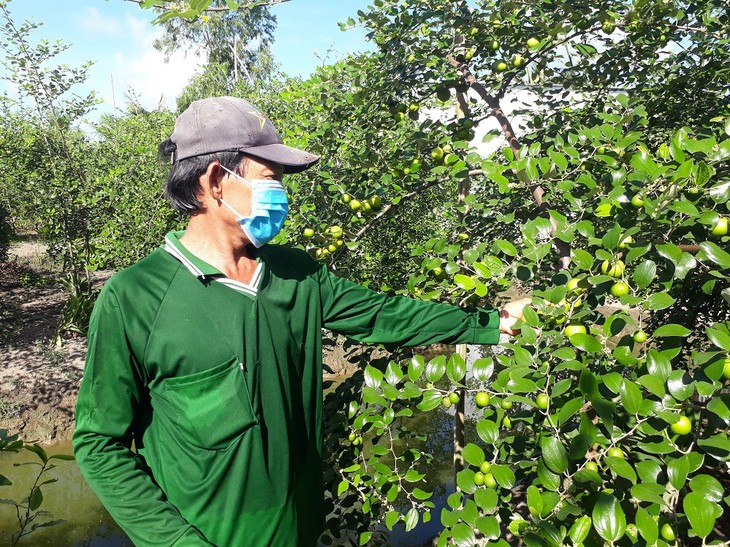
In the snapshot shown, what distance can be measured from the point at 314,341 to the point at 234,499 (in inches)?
16.4

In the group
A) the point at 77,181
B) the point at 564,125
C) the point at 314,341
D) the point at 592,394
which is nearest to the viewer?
the point at 592,394

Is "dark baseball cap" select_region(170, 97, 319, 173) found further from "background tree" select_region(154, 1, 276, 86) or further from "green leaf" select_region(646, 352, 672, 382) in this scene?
"background tree" select_region(154, 1, 276, 86)

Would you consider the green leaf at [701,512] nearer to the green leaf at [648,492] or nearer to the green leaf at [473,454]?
the green leaf at [648,492]

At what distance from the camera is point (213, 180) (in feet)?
4.40

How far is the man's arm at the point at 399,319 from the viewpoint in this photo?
5.10 feet

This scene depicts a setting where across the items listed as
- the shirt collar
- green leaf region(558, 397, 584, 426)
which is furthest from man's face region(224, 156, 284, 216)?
green leaf region(558, 397, 584, 426)

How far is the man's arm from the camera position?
1.55 metres

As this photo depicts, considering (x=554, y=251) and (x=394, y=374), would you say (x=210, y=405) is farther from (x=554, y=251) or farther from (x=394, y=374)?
(x=554, y=251)

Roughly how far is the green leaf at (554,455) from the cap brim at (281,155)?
85cm

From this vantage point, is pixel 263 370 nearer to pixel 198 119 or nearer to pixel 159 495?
pixel 159 495

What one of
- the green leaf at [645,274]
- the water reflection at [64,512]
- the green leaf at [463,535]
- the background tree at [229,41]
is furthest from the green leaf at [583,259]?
the background tree at [229,41]

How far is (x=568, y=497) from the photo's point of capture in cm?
103

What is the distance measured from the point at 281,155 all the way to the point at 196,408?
2.04 ft

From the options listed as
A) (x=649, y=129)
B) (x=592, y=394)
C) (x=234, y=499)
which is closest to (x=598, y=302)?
(x=592, y=394)
